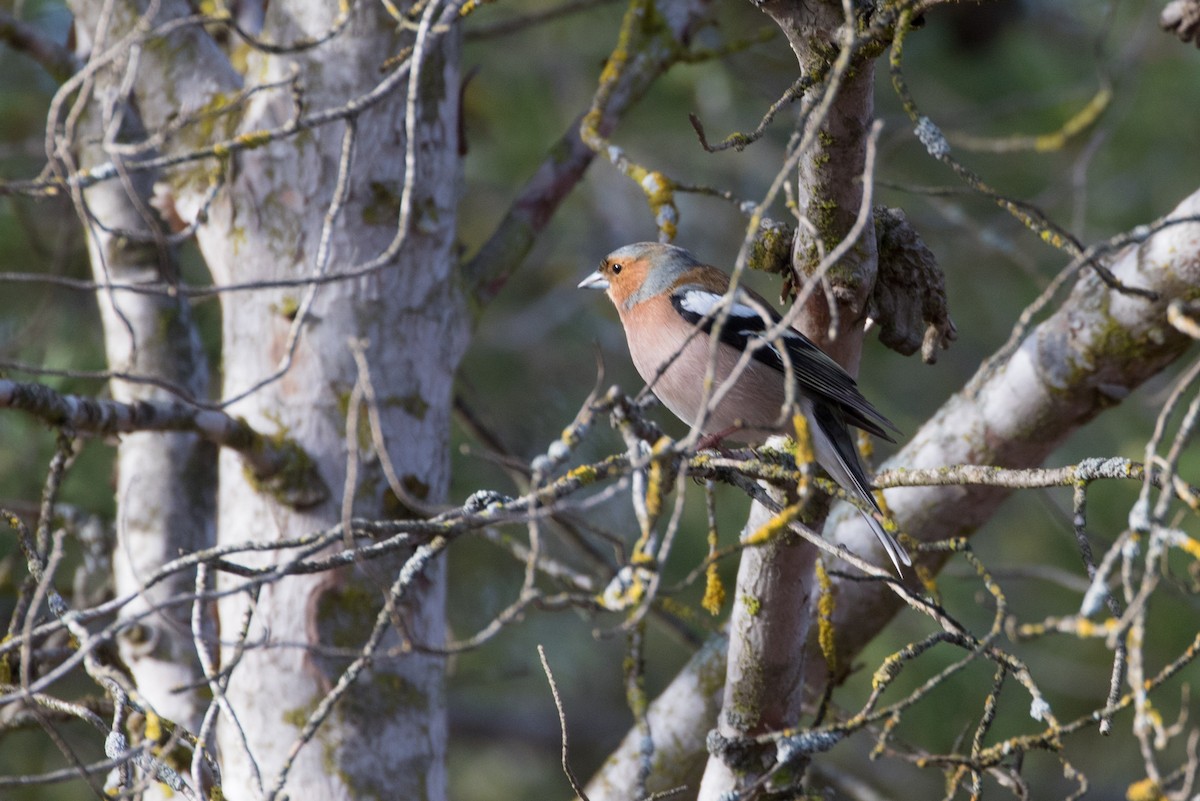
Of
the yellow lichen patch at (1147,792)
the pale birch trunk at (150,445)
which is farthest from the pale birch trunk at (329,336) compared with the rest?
the yellow lichen patch at (1147,792)

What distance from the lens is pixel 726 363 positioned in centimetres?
412

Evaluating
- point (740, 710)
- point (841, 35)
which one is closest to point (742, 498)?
point (740, 710)

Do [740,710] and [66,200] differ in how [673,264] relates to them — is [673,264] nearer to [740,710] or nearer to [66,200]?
[740,710]

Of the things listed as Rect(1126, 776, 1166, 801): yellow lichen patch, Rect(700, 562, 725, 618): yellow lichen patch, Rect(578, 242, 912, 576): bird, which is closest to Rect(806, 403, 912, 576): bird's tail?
Rect(578, 242, 912, 576): bird

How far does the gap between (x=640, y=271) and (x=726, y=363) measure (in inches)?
31.3

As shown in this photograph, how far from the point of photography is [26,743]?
6.99m

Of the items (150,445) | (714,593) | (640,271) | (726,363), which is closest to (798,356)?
(726,363)

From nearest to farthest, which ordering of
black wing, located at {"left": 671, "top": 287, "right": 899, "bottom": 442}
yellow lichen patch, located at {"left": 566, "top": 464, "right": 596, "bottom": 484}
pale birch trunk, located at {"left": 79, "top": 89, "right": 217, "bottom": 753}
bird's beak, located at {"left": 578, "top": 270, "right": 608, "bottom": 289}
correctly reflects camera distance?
yellow lichen patch, located at {"left": 566, "top": 464, "right": 596, "bottom": 484}, black wing, located at {"left": 671, "top": 287, "right": 899, "bottom": 442}, pale birch trunk, located at {"left": 79, "top": 89, "right": 217, "bottom": 753}, bird's beak, located at {"left": 578, "top": 270, "right": 608, "bottom": 289}

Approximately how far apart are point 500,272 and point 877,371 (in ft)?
18.7

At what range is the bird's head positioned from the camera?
14.9 ft

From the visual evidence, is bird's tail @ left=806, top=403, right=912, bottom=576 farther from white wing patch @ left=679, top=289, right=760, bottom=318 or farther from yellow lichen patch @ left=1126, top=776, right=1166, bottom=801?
yellow lichen patch @ left=1126, top=776, right=1166, bottom=801

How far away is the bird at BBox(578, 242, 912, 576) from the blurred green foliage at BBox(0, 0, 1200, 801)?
2.51m

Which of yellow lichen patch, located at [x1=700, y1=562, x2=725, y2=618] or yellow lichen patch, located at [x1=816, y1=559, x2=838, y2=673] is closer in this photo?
yellow lichen patch, located at [x1=700, y1=562, x2=725, y2=618]

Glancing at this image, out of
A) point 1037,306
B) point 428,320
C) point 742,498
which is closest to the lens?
point 1037,306
